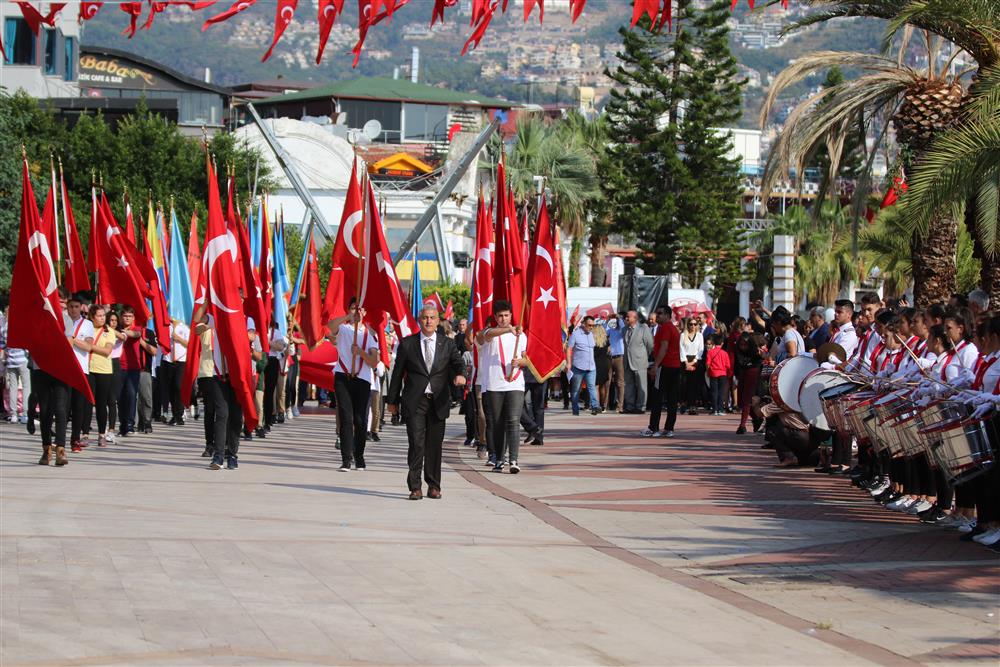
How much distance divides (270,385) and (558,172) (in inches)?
1655

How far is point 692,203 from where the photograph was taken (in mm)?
58531

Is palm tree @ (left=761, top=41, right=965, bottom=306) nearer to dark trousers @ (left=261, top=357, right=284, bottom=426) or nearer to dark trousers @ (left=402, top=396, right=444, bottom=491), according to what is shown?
dark trousers @ (left=261, top=357, right=284, bottom=426)

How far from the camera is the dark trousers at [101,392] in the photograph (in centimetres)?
1914

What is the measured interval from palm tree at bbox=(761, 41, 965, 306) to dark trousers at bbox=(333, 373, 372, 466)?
7.94m

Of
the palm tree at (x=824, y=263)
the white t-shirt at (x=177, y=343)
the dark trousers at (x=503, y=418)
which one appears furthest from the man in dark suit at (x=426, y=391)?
the palm tree at (x=824, y=263)

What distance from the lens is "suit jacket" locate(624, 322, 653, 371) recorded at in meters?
30.9

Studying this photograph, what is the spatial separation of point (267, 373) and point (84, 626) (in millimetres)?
17538

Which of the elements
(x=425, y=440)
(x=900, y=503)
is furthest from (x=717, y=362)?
(x=900, y=503)

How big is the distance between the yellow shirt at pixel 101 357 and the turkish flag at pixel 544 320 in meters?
5.24

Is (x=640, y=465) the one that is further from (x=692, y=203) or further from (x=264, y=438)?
(x=692, y=203)

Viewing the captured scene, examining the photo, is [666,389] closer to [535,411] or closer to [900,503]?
[535,411]

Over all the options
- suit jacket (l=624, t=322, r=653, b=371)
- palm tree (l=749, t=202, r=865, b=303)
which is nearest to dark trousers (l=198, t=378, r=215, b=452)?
suit jacket (l=624, t=322, r=653, b=371)

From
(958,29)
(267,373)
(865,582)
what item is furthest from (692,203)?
(865,582)

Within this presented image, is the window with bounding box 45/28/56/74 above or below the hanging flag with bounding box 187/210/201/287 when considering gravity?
above
